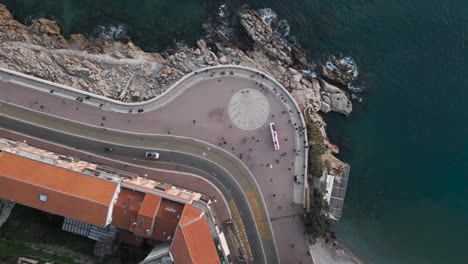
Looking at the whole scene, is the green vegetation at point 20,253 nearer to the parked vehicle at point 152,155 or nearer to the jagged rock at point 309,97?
the parked vehicle at point 152,155

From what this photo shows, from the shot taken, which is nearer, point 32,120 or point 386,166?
point 32,120

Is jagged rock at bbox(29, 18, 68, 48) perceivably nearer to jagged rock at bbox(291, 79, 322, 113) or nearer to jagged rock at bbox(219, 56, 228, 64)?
jagged rock at bbox(219, 56, 228, 64)

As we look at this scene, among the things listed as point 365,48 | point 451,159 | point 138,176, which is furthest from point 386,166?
point 138,176

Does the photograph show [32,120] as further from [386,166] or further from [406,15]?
[406,15]

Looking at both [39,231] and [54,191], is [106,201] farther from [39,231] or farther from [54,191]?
[39,231]

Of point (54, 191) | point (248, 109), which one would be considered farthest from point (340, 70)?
point (54, 191)

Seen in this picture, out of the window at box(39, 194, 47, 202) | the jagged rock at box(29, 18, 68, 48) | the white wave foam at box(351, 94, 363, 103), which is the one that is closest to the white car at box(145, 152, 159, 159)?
the window at box(39, 194, 47, 202)
